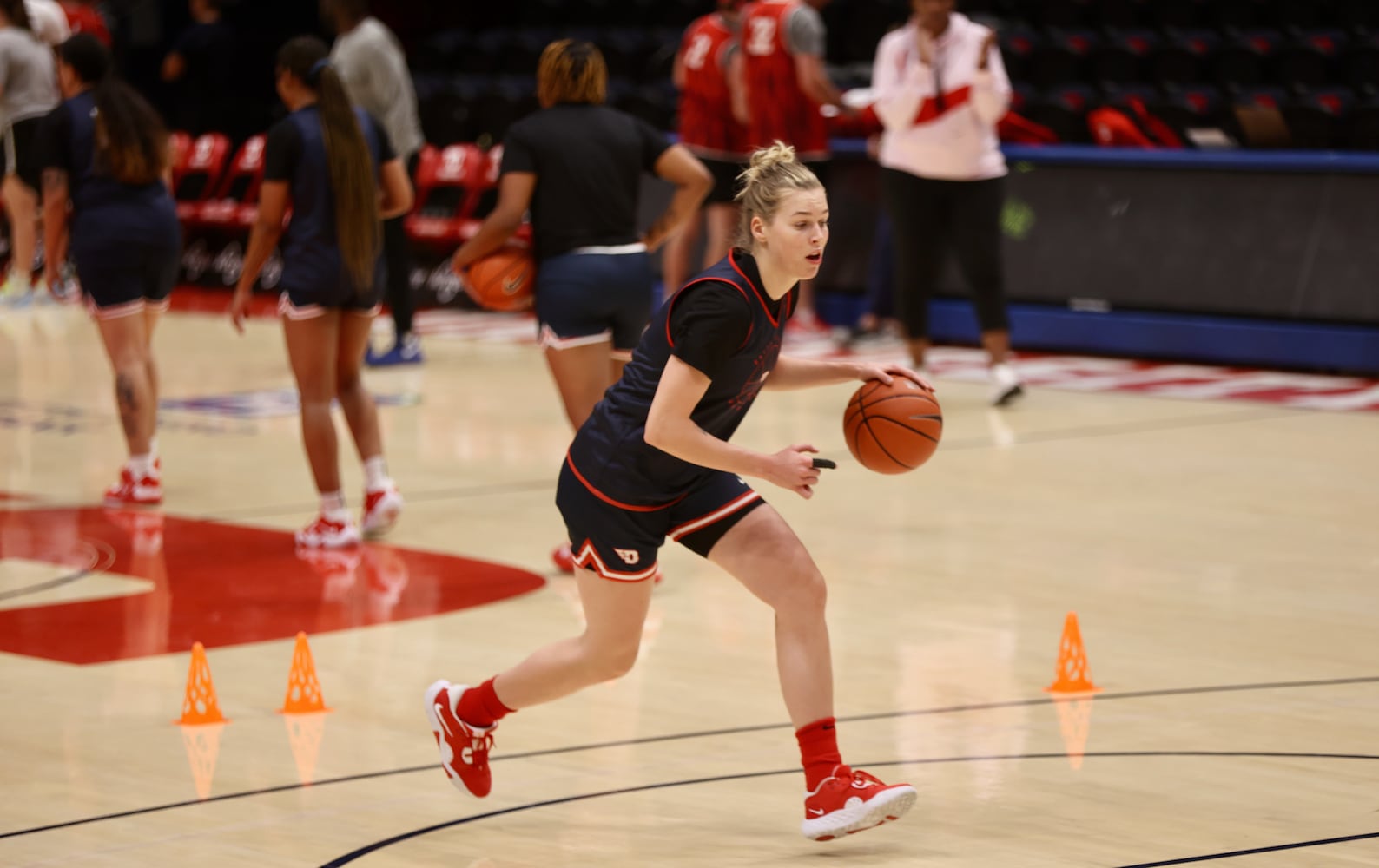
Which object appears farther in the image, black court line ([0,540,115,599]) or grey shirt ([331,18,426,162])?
grey shirt ([331,18,426,162])

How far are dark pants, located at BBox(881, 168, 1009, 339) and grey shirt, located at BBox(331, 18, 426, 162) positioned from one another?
3.06 metres

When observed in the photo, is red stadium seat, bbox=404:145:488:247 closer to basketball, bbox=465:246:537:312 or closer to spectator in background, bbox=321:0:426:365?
spectator in background, bbox=321:0:426:365

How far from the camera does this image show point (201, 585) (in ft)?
22.2

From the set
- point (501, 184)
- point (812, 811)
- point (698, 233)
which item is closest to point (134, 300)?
point (501, 184)

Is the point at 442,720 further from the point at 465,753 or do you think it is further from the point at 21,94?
the point at 21,94

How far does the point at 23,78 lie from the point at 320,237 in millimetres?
7318

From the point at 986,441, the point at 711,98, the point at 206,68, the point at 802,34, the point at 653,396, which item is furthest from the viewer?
the point at 206,68

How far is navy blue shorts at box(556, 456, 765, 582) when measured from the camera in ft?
13.9

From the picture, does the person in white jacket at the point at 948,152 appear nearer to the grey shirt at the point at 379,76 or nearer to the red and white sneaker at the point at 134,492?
the grey shirt at the point at 379,76

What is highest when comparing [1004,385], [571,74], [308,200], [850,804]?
[571,74]

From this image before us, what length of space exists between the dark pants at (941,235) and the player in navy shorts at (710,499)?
640cm

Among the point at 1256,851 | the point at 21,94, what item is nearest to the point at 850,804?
the point at 1256,851

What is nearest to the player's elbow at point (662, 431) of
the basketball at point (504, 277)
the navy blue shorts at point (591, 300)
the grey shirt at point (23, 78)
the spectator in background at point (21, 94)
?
the navy blue shorts at point (591, 300)

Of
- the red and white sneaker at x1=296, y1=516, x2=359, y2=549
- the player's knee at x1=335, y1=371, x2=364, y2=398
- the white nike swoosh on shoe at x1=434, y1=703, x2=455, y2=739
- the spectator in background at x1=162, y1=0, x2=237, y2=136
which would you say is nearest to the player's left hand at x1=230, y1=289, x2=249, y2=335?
the player's knee at x1=335, y1=371, x2=364, y2=398
